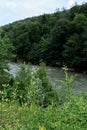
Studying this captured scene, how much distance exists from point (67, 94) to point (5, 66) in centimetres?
2642

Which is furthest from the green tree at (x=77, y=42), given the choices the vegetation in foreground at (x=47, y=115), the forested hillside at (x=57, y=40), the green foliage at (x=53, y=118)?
the green foliage at (x=53, y=118)

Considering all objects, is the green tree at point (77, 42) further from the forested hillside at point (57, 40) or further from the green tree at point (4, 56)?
the green tree at point (4, 56)

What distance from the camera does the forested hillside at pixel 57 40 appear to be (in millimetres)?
67000

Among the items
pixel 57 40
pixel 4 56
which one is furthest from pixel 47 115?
pixel 57 40

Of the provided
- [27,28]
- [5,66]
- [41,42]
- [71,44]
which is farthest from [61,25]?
[5,66]

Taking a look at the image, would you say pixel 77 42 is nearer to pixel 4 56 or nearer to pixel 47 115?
pixel 4 56

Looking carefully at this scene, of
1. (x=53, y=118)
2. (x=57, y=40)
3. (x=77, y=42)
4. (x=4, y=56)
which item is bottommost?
(x=4, y=56)

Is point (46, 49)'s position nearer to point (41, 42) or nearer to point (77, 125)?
point (41, 42)

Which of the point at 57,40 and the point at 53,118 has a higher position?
the point at 57,40

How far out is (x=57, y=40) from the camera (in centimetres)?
7288

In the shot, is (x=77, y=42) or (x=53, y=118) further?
(x=77, y=42)

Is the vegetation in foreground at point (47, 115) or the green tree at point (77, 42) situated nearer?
the vegetation in foreground at point (47, 115)

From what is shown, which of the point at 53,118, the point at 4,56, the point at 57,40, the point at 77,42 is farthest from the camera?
the point at 57,40

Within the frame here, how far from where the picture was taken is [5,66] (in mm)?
30469
